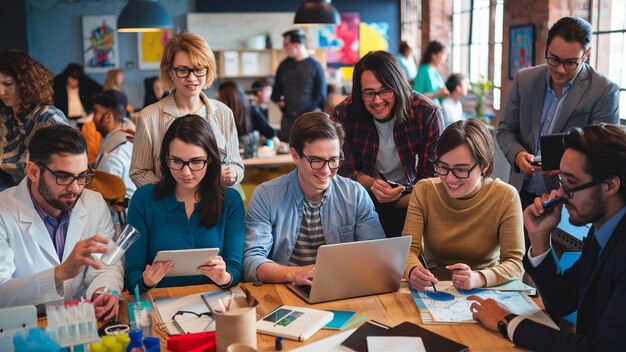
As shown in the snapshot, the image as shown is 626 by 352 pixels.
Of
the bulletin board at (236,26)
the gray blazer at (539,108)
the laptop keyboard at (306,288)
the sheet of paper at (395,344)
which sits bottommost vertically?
the sheet of paper at (395,344)

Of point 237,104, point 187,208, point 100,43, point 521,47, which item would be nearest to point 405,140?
point 187,208

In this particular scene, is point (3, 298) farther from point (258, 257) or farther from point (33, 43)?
point (33, 43)

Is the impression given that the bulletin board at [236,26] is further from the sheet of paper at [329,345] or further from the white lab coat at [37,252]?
the sheet of paper at [329,345]

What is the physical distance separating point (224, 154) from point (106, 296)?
121 cm

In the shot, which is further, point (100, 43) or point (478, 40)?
point (100, 43)

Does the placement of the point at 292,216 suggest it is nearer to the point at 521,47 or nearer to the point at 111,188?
the point at 111,188

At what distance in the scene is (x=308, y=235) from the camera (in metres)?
2.83

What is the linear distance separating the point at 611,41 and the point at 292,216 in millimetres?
3701

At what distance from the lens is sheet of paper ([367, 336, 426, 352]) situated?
6.51 ft

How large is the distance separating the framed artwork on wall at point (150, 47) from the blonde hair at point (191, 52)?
24.4ft

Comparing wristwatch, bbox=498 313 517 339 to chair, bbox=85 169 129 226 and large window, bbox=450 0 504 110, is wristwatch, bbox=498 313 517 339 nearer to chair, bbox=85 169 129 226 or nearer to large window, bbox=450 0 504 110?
chair, bbox=85 169 129 226

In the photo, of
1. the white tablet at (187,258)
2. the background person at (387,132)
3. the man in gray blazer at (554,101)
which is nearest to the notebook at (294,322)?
the white tablet at (187,258)

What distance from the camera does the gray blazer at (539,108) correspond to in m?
3.46

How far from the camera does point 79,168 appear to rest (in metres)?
2.48
